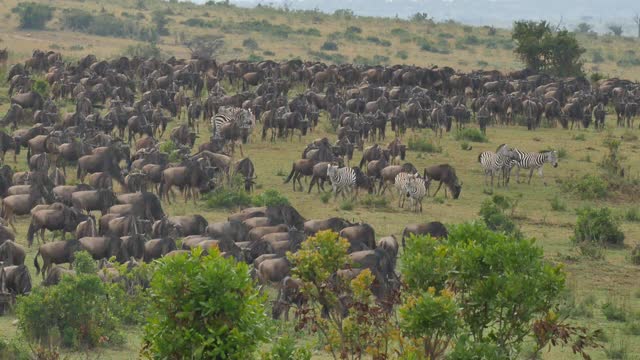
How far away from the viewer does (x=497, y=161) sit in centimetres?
3002

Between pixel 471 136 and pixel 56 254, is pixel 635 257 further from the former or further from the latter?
pixel 471 136

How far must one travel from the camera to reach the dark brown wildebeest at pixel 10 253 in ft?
59.8

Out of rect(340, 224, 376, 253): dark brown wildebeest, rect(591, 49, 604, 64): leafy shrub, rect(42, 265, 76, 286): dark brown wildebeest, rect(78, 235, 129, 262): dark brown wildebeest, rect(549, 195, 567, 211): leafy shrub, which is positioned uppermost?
rect(340, 224, 376, 253): dark brown wildebeest

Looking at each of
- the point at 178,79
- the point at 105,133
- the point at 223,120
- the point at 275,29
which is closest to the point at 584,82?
the point at 178,79

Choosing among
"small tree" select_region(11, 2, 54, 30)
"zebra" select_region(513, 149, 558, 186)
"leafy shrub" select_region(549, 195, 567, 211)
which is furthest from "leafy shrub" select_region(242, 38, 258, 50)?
"leafy shrub" select_region(549, 195, 567, 211)

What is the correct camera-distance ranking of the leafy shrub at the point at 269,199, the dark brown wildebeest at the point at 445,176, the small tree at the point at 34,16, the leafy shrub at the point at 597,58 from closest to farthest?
the leafy shrub at the point at 269,199
the dark brown wildebeest at the point at 445,176
the small tree at the point at 34,16
the leafy shrub at the point at 597,58

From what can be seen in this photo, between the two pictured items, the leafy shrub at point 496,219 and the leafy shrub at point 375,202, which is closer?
the leafy shrub at point 496,219

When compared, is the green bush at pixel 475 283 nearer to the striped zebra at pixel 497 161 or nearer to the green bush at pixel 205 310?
the green bush at pixel 205 310

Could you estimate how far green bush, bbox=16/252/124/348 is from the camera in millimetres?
14930

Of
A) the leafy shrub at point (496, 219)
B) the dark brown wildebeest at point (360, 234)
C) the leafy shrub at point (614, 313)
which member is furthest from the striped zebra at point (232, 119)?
the leafy shrub at point (614, 313)

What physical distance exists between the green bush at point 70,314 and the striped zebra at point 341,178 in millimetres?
11959

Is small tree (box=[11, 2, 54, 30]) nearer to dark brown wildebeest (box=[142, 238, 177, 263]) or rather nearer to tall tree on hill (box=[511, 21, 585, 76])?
tall tree on hill (box=[511, 21, 585, 76])

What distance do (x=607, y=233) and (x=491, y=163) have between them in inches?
261

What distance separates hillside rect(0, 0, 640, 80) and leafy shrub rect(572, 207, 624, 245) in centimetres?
3977
